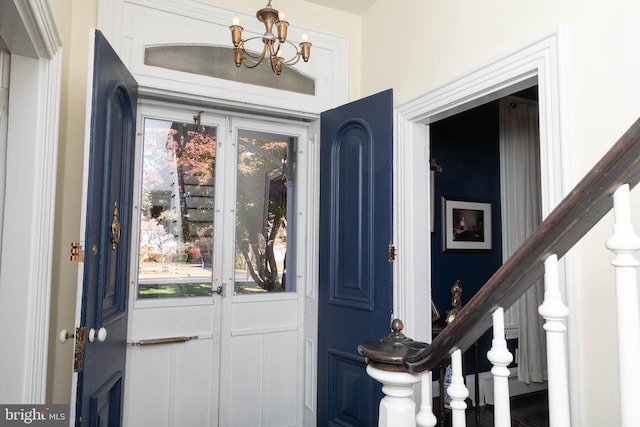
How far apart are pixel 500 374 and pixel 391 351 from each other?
0.29 m

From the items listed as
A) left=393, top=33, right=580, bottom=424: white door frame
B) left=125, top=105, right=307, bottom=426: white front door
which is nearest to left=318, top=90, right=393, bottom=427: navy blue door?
left=393, top=33, right=580, bottom=424: white door frame

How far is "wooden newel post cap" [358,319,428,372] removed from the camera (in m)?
1.09

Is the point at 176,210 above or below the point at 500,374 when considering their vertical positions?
above

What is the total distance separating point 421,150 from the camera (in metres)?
2.77

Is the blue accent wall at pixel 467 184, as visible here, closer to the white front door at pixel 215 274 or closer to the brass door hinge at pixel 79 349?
the white front door at pixel 215 274

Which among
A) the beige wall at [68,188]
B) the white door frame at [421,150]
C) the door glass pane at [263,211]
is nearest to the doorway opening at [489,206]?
the white door frame at [421,150]

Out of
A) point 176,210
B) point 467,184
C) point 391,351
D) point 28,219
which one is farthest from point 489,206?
point 28,219

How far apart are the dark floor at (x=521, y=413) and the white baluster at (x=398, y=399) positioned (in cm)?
272

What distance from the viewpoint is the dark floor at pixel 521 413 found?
353 centimetres

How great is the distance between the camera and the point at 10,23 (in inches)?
64.3

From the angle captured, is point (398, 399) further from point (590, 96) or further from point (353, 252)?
point (353, 252)

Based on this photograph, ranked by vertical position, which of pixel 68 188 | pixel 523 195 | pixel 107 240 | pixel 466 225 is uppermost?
pixel 523 195

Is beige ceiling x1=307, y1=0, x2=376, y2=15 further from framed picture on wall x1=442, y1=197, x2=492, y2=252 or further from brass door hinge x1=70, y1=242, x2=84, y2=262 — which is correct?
brass door hinge x1=70, y1=242, x2=84, y2=262
